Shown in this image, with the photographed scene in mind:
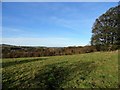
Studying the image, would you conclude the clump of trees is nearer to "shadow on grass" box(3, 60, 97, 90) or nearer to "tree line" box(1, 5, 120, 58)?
"tree line" box(1, 5, 120, 58)

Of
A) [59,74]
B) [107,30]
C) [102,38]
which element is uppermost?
[107,30]

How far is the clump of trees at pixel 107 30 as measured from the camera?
42250mm

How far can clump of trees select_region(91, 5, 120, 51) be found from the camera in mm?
42250

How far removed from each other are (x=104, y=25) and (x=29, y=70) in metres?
29.8

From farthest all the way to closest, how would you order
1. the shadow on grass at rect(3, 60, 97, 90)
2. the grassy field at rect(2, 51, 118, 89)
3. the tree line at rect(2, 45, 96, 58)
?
the tree line at rect(2, 45, 96, 58) < the grassy field at rect(2, 51, 118, 89) < the shadow on grass at rect(3, 60, 97, 90)

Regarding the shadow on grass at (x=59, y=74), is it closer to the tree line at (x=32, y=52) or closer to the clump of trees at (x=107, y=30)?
the tree line at (x=32, y=52)

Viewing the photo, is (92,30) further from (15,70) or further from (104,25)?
(15,70)

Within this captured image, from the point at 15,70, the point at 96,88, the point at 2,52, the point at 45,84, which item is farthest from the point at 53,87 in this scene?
the point at 2,52

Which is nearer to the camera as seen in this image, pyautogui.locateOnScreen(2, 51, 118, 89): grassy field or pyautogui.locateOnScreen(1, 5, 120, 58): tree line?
pyautogui.locateOnScreen(2, 51, 118, 89): grassy field

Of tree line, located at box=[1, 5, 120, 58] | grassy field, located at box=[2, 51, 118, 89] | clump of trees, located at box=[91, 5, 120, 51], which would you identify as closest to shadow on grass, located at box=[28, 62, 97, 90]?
grassy field, located at box=[2, 51, 118, 89]

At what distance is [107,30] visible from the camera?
43344 millimetres

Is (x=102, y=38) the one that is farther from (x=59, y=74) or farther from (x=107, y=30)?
(x=59, y=74)

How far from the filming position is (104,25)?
44406 millimetres

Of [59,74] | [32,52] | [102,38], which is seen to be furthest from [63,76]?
[102,38]
